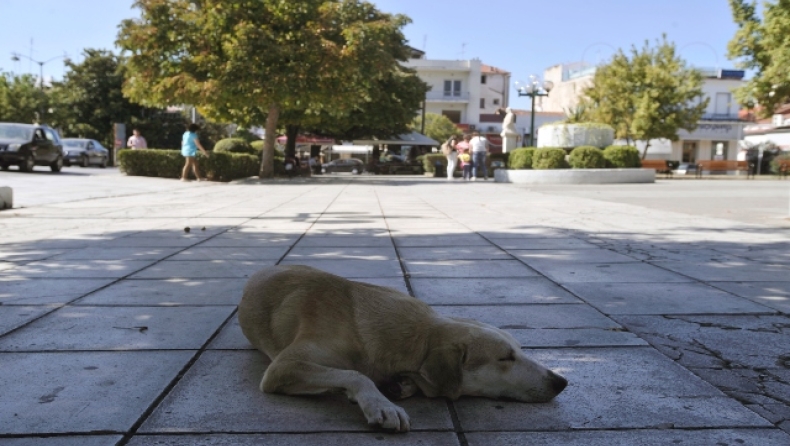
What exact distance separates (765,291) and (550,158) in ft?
71.4

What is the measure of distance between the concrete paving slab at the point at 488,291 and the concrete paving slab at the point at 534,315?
6.2 inches

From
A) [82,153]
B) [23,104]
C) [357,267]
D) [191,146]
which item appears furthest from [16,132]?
[23,104]

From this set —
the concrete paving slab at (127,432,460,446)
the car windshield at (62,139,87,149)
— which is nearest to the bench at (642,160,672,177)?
the car windshield at (62,139,87,149)

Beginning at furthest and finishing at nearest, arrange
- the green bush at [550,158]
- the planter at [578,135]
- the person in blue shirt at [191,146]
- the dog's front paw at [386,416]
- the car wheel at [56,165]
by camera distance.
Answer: the planter at [578,135] → the car wheel at [56,165] → the green bush at [550,158] → the person in blue shirt at [191,146] → the dog's front paw at [386,416]

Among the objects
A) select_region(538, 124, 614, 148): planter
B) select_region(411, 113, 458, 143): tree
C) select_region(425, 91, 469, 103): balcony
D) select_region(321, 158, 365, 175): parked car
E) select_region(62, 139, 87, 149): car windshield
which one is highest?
select_region(425, 91, 469, 103): balcony

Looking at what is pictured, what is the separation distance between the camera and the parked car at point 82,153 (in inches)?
1457

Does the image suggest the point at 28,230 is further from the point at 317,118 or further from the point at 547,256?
the point at 317,118

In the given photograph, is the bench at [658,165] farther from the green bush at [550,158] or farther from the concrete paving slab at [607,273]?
the concrete paving slab at [607,273]

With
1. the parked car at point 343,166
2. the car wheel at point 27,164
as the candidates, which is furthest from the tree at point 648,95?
the car wheel at point 27,164

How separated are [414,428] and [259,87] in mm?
21104

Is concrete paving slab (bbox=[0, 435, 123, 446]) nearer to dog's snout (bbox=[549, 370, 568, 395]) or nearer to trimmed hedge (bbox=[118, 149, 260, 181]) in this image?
dog's snout (bbox=[549, 370, 568, 395])

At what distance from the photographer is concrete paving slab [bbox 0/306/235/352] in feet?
11.0

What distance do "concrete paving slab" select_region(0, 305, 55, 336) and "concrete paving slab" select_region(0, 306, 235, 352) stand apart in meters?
0.07

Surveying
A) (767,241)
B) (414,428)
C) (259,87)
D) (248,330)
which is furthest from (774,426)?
(259,87)
